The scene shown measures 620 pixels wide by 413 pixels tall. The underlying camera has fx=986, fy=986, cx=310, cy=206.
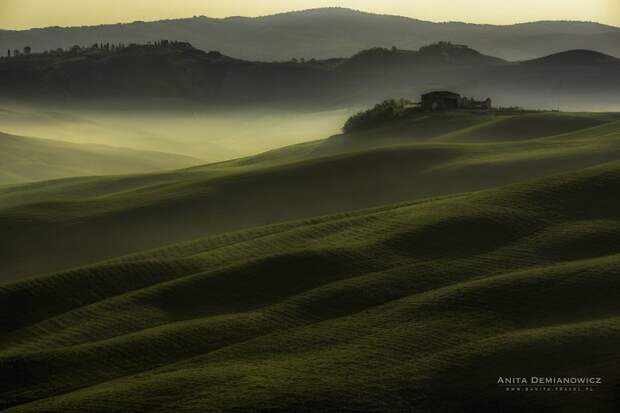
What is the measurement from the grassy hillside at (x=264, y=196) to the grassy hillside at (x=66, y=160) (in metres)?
63.4

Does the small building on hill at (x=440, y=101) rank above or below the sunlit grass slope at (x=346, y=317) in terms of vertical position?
above

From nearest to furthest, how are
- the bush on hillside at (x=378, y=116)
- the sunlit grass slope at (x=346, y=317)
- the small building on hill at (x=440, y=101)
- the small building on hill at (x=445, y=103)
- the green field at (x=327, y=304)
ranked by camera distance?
the sunlit grass slope at (x=346, y=317) → the green field at (x=327, y=304) → the small building on hill at (x=440, y=101) → the small building on hill at (x=445, y=103) → the bush on hillside at (x=378, y=116)

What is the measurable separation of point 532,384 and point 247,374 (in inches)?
263

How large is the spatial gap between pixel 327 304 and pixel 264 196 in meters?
26.7

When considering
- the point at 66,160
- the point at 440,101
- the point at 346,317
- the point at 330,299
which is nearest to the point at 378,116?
the point at 440,101

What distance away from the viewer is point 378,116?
339ft

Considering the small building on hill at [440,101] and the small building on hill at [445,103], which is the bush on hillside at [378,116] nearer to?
the small building on hill at [440,101]

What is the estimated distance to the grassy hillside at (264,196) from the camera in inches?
1893

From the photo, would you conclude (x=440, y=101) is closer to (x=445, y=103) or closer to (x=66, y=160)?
(x=445, y=103)

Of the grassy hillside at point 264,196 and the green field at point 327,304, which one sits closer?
the green field at point 327,304

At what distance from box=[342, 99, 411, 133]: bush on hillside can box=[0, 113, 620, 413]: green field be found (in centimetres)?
4878

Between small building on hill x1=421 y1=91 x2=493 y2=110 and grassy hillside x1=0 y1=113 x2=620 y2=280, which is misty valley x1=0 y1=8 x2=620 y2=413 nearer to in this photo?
grassy hillside x1=0 y1=113 x2=620 y2=280

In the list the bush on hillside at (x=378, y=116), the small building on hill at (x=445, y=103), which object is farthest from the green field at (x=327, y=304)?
the bush on hillside at (x=378, y=116)

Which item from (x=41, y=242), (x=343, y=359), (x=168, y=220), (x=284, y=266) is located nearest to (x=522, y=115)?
(x=168, y=220)
